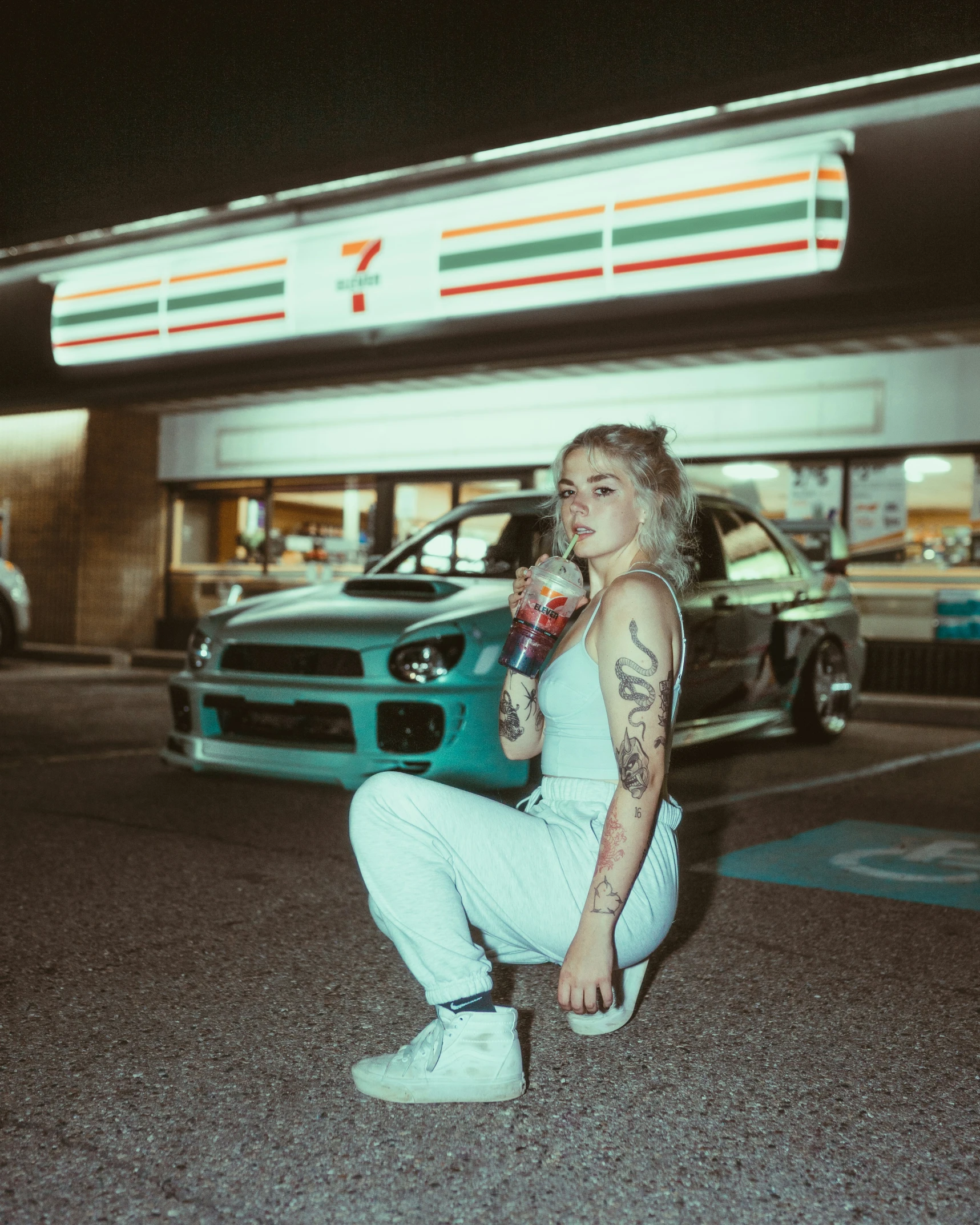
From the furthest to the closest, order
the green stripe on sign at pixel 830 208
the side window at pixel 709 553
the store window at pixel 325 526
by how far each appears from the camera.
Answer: the store window at pixel 325 526
the green stripe on sign at pixel 830 208
the side window at pixel 709 553

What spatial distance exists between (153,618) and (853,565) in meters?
9.73

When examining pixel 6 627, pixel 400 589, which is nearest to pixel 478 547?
pixel 400 589

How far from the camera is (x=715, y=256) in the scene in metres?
9.59

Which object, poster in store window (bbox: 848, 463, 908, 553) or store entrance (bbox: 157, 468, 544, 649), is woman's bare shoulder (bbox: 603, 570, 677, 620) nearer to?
poster in store window (bbox: 848, 463, 908, 553)

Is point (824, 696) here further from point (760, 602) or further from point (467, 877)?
point (467, 877)

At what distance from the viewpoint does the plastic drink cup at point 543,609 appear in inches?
97.2

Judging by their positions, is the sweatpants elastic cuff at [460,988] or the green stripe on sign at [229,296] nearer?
the sweatpants elastic cuff at [460,988]

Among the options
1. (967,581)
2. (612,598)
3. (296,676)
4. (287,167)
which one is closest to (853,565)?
(967,581)

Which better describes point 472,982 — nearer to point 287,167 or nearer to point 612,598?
point 612,598

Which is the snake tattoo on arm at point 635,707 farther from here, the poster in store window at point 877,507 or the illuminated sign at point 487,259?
the poster in store window at point 877,507

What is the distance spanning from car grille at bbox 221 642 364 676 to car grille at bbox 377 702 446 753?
0.78ft

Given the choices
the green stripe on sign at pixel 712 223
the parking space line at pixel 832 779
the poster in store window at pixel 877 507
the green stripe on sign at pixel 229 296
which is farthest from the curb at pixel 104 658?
the parking space line at pixel 832 779

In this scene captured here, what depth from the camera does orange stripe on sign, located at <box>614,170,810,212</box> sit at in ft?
29.8

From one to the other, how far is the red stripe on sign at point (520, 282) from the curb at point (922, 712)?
172 inches
